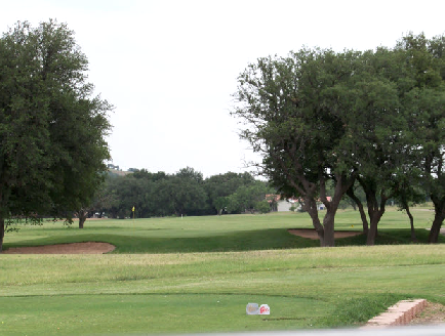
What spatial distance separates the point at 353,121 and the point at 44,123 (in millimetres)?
20050

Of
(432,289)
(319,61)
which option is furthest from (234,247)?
(432,289)

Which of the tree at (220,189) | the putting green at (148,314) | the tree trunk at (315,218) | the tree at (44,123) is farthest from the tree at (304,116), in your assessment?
the tree at (220,189)

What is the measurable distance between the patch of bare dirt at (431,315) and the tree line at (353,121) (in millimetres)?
27368

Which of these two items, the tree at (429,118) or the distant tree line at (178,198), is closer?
the tree at (429,118)

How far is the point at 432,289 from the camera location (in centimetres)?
1437

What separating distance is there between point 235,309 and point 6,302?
613 centimetres

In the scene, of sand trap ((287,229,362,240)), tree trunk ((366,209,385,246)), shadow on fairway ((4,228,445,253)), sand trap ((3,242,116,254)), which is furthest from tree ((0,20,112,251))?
tree trunk ((366,209,385,246))

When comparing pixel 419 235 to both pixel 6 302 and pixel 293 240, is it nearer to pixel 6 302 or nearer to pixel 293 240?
pixel 293 240

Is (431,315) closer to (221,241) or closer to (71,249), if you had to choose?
(221,241)

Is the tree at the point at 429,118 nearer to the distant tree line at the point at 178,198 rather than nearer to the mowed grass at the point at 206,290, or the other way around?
the mowed grass at the point at 206,290

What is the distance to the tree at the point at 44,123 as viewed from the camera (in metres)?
35.5

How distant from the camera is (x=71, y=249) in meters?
43.3

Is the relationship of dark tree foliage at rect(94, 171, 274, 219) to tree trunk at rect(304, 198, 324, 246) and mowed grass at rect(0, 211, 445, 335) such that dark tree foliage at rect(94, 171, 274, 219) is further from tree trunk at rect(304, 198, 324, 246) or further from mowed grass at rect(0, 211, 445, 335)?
mowed grass at rect(0, 211, 445, 335)

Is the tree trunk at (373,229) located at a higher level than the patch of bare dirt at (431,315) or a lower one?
higher
